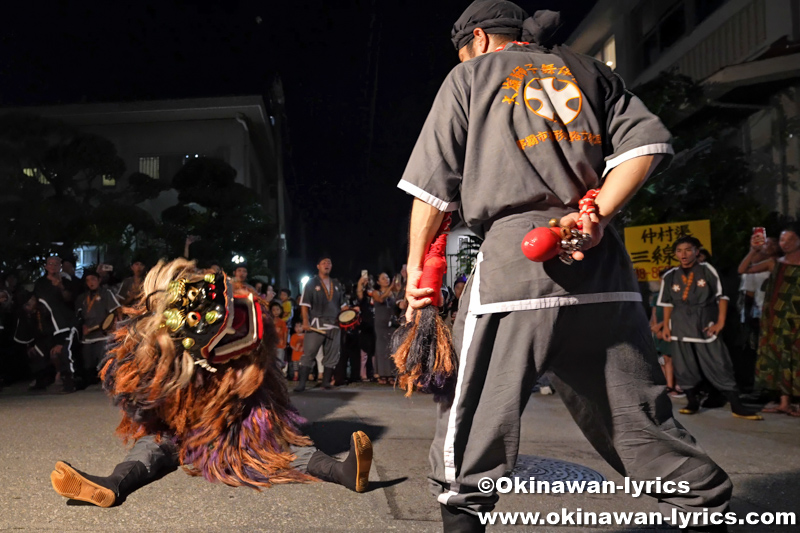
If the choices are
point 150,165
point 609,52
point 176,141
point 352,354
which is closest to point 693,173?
point 352,354

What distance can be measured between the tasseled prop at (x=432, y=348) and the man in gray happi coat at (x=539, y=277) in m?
0.05

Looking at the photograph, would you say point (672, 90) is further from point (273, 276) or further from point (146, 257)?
point (273, 276)

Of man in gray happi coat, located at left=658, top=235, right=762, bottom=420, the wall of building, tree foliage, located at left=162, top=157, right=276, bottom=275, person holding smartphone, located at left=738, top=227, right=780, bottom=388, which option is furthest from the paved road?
the wall of building

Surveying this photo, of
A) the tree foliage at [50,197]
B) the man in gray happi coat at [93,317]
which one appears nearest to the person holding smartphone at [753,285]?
the man in gray happi coat at [93,317]

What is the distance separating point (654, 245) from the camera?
9.53m

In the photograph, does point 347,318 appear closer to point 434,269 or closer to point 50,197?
point 434,269

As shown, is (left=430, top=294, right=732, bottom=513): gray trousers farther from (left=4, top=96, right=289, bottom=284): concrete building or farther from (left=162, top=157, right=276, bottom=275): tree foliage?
(left=4, top=96, right=289, bottom=284): concrete building

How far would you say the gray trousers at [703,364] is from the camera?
658 centimetres

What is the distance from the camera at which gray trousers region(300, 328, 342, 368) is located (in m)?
9.07

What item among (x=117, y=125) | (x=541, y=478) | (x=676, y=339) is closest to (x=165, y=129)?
(x=117, y=125)

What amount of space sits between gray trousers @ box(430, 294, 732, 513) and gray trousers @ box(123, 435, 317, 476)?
1.85m

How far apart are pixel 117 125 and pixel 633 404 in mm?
27471

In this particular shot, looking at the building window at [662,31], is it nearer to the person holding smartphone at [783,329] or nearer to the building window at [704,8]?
the building window at [704,8]

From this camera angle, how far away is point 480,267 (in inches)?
80.5
